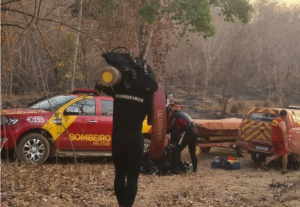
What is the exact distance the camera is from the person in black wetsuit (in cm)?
502

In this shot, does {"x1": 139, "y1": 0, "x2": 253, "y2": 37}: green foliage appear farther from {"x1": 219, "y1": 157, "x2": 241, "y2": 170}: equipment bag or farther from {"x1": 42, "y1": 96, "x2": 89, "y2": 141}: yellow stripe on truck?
{"x1": 42, "y1": 96, "x2": 89, "y2": 141}: yellow stripe on truck

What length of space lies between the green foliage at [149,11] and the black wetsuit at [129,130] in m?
10.8

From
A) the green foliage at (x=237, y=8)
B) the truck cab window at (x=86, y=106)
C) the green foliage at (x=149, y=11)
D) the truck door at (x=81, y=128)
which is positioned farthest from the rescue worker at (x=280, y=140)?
the green foliage at (x=237, y=8)

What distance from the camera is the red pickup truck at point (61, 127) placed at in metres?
9.44

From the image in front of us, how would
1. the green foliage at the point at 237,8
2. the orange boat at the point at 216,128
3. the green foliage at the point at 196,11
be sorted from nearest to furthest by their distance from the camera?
the orange boat at the point at 216,128 < the green foliage at the point at 196,11 < the green foliage at the point at 237,8

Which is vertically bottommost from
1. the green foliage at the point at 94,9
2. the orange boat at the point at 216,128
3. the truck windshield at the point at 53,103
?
the orange boat at the point at 216,128

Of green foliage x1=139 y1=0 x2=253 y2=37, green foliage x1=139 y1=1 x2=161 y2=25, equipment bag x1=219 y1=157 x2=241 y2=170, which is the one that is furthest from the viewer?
green foliage x1=139 y1=0 x2=253 y2=37

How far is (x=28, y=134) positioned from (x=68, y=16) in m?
2.90

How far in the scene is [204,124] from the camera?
536 inches

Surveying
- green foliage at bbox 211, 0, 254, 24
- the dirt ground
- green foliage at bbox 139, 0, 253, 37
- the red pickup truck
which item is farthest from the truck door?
green foliage at bbox 211, 0, 254, 24

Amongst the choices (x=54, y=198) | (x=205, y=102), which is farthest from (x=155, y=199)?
(x=205, y=102)

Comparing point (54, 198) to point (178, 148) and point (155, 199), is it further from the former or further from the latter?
point (178, 148)

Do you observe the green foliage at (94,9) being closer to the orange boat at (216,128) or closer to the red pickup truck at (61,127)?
the red pickup truck at (61,127)

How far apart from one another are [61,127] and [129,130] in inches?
206
